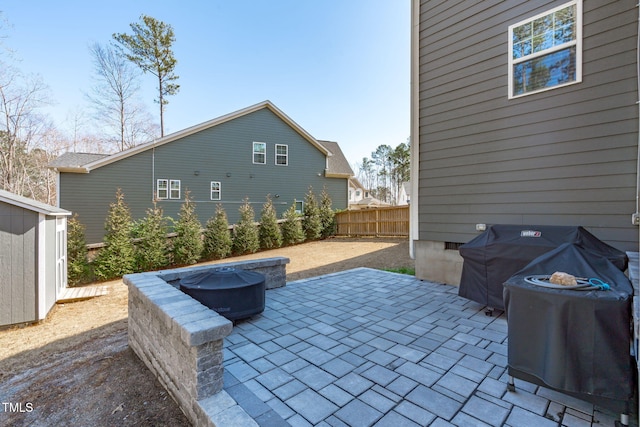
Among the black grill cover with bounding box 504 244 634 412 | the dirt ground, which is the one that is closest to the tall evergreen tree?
the dirt ground

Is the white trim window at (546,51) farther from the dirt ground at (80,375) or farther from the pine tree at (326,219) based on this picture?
the pine tree at (326,219)

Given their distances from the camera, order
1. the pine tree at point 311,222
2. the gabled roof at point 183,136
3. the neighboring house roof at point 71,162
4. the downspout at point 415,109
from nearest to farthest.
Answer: the downspout at point 415,109
the neighboring house roof at point 71,162
the gabled roof at point 183,136
the pine tree at point 311,222

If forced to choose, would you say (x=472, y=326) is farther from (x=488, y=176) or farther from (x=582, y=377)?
(x=488, y=176)

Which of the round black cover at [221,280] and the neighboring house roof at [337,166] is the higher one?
the neighboring house roof at [337,166]

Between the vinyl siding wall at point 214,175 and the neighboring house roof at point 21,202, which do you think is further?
the vinyl siding wall at point 214,175

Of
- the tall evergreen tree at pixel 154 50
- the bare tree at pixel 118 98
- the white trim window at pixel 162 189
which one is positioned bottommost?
the white trim window at pixel 162 189

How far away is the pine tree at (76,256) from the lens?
716 centimetres

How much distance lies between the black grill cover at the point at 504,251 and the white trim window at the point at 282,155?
40.6ft

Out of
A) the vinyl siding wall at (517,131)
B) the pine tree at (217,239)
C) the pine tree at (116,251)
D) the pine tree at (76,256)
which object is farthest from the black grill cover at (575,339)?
the pine tree at (217,239)

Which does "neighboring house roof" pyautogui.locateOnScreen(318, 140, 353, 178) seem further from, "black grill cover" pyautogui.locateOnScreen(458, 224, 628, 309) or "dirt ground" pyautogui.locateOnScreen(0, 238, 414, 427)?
"black grill cover" pyautogui.locateOnScreen(458, 224, 628, 309)

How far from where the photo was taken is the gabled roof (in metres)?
11.8

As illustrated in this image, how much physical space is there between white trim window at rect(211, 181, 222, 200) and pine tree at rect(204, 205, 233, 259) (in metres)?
4.13

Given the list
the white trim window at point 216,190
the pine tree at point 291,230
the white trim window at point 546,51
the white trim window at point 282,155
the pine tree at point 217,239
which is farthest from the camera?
the white trim window at point 282,155

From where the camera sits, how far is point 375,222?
41.8ft
